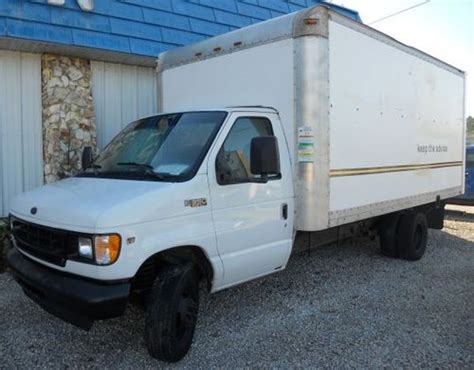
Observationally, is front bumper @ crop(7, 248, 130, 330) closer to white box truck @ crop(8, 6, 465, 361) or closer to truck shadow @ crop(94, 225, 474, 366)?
white box truck @ crop(8, 6, 465, 361)

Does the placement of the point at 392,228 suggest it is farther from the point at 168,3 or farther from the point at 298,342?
the point at 168,3

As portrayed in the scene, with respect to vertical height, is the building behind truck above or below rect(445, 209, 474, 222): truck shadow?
above

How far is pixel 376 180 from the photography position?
568cm

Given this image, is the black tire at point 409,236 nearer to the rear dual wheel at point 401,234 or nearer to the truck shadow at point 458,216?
the rear dual wheel at point 401,234

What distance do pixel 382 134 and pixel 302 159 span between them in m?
1.68

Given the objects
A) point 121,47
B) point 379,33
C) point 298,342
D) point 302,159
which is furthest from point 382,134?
point 121,47

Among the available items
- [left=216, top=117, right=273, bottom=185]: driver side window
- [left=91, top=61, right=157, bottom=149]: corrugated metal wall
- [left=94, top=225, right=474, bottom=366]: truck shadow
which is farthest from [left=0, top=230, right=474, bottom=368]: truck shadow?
[left=91, top=61, right=157, bottom=149]: corrugated metal wall

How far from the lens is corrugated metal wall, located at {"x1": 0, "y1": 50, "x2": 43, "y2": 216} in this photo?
23.2 ft

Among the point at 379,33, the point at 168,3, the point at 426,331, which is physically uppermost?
the point at 168,3

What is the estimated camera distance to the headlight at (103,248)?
3279mm

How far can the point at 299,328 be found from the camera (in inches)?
175

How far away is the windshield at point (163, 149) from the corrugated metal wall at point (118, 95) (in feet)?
11.4

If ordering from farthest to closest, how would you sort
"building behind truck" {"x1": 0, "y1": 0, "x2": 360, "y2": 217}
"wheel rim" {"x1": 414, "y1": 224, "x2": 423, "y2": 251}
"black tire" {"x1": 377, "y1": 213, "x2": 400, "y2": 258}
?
"wheel rim" {"x1": 414, "y1": 224, "x2": 423, "y2": 251}, "black tire" {"x1": 377, "y1": 213, "x2": 400, "y2": 258}, "building behind truck" {"x1": 0, "y1": 0, "x2": 360, "y2": 217}

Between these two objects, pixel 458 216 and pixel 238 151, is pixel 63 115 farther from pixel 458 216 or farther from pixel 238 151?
pixel 458 216
